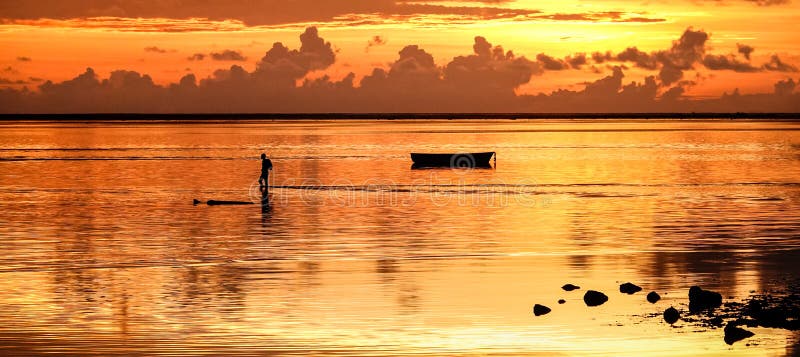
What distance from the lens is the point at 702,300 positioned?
82.1 feet

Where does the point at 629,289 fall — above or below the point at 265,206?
below

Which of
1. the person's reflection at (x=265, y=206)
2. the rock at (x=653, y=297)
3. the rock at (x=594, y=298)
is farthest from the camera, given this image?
the person's reflection at (x=265, y=206)

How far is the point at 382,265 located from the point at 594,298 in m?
8.79

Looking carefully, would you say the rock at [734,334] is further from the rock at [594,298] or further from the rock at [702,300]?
the rock at [594,298]

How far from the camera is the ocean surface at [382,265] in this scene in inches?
894

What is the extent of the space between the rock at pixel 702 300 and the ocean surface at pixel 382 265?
0.73 m

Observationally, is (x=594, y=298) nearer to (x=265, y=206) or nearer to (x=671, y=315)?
(x=671, y=315)

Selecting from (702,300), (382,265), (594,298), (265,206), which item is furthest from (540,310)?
(265,206)

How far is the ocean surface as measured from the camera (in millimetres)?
22703

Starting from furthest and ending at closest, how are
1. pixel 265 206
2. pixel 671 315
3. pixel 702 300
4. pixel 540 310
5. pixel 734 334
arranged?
pixel 265 206
pixel 540 310
pixel 702 300
pixel 671 315
pixel 734 334

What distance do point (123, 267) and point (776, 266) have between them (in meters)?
19.5

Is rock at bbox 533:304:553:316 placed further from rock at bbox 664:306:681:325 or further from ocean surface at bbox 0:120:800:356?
rock at bbox 664:306:681:325

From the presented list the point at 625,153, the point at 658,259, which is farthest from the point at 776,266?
the point at 625,153

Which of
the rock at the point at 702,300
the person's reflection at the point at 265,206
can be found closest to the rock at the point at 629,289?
the rock at the point at 702,300
